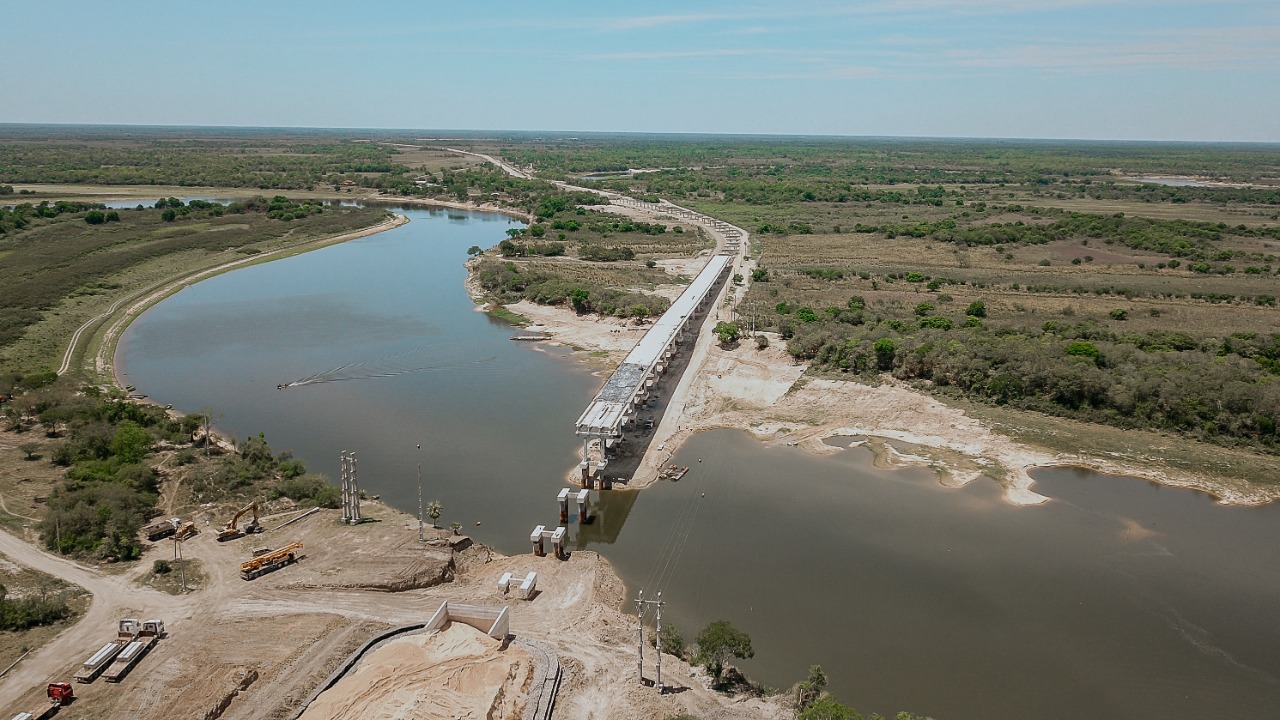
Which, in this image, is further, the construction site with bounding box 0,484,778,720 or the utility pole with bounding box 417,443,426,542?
the utility pole with bounding box 417,443,426,542

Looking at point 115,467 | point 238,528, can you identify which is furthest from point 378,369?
point 238,528

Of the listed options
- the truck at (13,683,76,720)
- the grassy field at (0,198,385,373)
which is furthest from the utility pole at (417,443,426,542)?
the grassy field at (0,198,385,373)

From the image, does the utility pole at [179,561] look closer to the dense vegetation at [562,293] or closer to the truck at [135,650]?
→ the truck at [135,650]

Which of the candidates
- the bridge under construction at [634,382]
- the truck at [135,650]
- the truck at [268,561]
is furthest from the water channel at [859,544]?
the truck at [135,650]

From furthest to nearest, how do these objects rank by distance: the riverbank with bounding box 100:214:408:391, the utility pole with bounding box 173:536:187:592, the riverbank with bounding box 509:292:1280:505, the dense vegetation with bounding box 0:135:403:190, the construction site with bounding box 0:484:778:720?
1. the dense vegetation with bounding box 0:135:403:190
2. the riverbank with bounding box 100:214:408:391
3. the riverbank with bounding box 509:292:1280:505
4. the utility pole with bounding box 173:536:187:592
5. the construction site with bounding box 0:484:778:720

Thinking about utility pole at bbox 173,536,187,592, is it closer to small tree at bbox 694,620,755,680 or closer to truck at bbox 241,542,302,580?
truck at bbox 241,542,302,580

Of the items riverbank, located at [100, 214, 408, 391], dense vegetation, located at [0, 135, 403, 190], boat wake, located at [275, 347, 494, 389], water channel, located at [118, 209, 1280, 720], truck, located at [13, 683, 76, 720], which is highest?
dense vegetation, located at [0, 135, 403, 190]

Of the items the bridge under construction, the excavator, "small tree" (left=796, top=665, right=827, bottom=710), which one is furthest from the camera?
the bridge under construction

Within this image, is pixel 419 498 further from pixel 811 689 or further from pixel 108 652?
pixel 811 689
